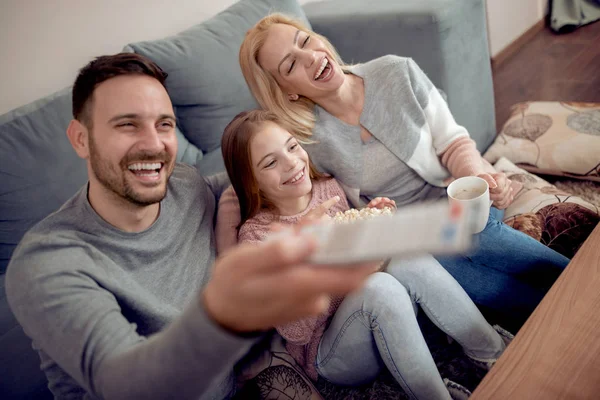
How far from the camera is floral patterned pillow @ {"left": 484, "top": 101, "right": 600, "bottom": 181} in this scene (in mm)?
1646

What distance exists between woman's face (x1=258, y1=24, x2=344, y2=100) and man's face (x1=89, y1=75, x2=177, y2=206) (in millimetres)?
402

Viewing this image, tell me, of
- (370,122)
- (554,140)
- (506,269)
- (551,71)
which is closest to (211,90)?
(370,122)

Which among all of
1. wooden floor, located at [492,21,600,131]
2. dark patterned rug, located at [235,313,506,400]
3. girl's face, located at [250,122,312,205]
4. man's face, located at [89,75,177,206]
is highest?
man's face, located at [89,75,177,206]

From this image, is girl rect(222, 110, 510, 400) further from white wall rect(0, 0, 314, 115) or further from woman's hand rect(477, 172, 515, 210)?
white wall rect(0, 0, 314, 115)

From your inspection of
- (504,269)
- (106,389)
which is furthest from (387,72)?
(106,389)

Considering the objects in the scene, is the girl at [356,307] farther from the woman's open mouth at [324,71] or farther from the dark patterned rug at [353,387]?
the woman's open mouth at [324,71]

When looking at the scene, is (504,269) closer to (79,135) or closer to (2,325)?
(79,135)

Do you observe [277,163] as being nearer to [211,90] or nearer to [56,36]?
[211,90]

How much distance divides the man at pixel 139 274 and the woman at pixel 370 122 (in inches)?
13.3

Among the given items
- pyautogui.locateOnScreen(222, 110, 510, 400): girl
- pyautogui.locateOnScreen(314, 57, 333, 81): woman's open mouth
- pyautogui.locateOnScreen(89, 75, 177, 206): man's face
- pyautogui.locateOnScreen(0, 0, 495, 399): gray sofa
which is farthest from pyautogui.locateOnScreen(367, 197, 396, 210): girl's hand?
pyautogui.locateOnScreen(0, 0, 495, 399): gray sofa

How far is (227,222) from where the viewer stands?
1.19m

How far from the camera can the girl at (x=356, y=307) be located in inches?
39.6

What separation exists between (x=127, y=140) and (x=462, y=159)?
0.86 m

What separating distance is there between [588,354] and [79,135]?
1037 mm
